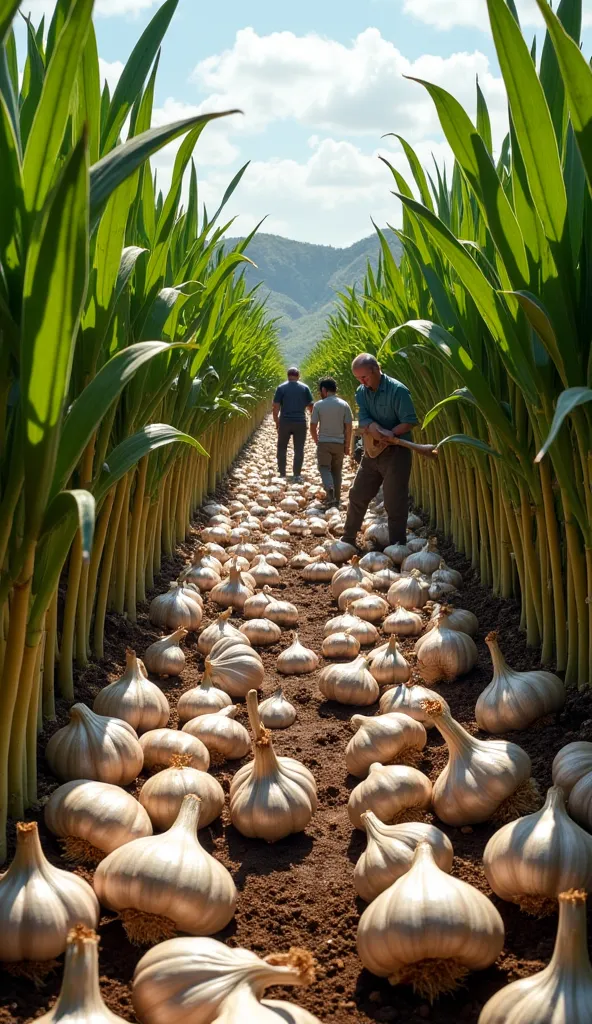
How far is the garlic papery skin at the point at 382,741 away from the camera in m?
2.16

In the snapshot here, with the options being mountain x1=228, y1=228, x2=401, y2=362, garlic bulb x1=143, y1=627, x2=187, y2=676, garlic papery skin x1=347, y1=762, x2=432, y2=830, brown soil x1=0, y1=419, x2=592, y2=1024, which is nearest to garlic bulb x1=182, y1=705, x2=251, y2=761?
brown soil x1=0, y1=419, x2=592, y2=1024

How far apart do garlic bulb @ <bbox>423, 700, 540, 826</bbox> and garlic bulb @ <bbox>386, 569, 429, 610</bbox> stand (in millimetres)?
1873

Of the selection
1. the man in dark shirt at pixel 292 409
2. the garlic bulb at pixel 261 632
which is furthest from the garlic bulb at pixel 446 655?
the man in dark shirt at pixel 292 409

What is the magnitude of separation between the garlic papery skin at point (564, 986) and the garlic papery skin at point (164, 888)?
0.55m

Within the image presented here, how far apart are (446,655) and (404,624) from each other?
592mm

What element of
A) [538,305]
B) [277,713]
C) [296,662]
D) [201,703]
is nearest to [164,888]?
[201,703]

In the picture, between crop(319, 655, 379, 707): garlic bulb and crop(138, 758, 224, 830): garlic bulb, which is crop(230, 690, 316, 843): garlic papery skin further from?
crop(319, 655, 379, 707): garlic bulb

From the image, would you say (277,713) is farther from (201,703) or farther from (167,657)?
(167,657)

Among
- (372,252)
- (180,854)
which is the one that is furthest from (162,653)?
(372,252)

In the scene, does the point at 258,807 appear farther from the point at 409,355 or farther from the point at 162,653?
the point at 409,355

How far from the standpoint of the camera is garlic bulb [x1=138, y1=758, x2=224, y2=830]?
6.07 ft

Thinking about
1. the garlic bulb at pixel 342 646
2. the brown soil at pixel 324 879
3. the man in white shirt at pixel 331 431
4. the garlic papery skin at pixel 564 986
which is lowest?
the brown soil at pixel 324 879

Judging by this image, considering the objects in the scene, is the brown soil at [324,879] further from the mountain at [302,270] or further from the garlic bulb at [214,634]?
the mountain at [302,270]

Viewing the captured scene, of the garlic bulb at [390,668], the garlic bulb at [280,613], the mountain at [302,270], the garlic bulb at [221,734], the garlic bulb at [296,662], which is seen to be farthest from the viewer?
the mountain at [302,270]
